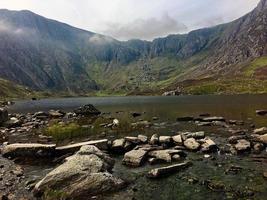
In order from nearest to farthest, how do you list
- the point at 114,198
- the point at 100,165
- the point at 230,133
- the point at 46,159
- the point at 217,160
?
the point at 114,198
the point at 100,165
the point at 217,160
the point at 46,159
the point at 230,133

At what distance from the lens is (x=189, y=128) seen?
188ft

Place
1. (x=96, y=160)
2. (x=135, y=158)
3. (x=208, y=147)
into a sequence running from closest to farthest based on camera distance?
(x=96, y=160)
(x=135, y=158)
(x=208, y=147)

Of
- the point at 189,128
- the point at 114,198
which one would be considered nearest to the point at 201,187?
the point at 114,198

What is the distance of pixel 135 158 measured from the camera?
1273 inches

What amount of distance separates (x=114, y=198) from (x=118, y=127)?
34370 millimetres

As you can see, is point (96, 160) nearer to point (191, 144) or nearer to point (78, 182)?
point (78, 182)

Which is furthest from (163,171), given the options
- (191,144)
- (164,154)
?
(191,144)

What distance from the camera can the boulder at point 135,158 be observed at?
31734 millimetres

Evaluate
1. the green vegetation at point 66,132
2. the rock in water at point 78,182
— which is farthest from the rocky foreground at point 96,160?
the green vegetation at point 66,132

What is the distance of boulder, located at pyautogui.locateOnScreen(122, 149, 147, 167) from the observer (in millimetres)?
31734

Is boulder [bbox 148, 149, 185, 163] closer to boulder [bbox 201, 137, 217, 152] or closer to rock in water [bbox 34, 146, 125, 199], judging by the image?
boulder [bbox 201, 137, 217, 152]

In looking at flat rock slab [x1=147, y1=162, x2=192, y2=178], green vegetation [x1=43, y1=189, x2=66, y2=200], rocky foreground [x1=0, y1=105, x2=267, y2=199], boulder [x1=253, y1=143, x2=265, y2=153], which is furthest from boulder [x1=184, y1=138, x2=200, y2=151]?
green vegetation [x1=43, y1=189, x2=66, y2=200]

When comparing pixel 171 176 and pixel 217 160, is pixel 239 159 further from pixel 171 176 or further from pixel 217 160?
pixel 171 176

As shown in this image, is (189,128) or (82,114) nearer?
(189,128)
